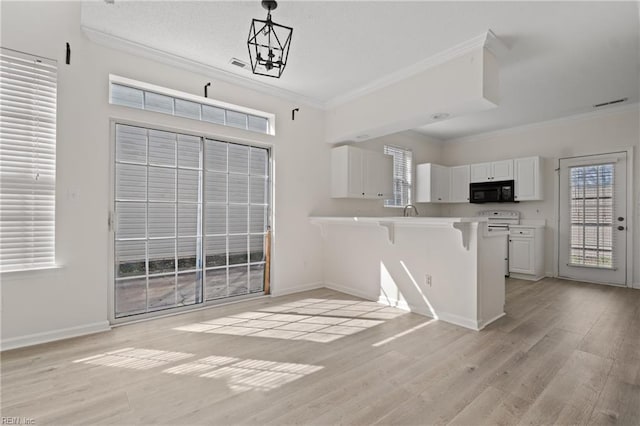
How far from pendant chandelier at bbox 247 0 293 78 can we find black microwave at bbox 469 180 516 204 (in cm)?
467

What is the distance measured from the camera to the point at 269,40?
6.55ft

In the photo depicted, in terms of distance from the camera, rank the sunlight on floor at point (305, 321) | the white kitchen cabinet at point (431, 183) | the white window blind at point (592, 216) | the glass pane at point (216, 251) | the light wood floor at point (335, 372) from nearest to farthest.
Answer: the light wood floor at point (335, 372) → the sunlight on floor at point (305, 321) → the glass pane at point (216, 251) → the white window blind at point (592, 216) → the white kitchen cabinet at point (431, 183)

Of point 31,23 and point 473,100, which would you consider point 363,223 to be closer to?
point 473,100

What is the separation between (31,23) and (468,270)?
466 centimetres

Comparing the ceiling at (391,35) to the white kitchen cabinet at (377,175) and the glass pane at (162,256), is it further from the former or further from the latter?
the glass pane at (162,256)

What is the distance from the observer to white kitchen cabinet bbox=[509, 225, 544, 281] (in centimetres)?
543

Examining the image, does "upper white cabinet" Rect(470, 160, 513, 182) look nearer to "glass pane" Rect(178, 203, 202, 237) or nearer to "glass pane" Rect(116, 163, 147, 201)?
"glass pane" Rect(178, 203, 202, 237)

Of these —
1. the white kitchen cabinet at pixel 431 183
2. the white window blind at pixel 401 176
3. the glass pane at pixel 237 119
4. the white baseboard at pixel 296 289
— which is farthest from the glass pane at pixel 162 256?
the white kitchen cabinet at pixel 431 183

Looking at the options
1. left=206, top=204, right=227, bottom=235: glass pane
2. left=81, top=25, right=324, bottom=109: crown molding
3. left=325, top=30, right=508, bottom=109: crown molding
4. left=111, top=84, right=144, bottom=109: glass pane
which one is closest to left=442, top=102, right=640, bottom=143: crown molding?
left=325, top=30, right=508, bottom=109: crown molding

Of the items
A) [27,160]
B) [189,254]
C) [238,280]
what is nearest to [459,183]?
[238,280]

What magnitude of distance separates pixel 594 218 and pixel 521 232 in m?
1.07

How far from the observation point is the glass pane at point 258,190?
437cm

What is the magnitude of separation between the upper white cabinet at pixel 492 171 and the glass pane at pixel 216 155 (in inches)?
197

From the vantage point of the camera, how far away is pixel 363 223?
4293 mm
